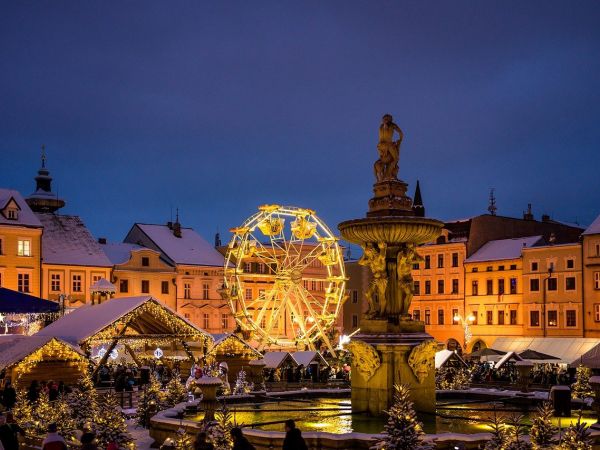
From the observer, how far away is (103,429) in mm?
14992

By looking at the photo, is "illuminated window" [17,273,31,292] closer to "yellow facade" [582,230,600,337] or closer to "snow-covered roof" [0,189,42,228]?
"snow-covered roof" [0,189,42,228]

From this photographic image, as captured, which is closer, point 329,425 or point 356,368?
point 329,425

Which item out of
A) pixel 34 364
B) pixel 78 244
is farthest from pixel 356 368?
pixel 78 244

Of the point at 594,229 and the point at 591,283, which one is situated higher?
the point at 594,229

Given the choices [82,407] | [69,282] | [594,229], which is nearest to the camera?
Result: [82,407]

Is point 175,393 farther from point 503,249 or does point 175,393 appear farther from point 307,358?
point 503,249

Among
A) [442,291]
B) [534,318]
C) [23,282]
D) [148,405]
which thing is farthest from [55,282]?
[148,405]

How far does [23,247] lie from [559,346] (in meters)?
34.1

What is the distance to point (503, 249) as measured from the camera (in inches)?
2366

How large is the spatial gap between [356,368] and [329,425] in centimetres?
165

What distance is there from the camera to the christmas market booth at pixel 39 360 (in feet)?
100

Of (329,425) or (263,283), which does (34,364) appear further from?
(263,283)

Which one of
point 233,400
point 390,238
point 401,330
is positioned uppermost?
point 390,238

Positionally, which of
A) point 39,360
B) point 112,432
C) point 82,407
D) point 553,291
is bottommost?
point 82,407
